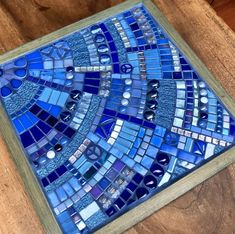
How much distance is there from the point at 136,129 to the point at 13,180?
0.24m

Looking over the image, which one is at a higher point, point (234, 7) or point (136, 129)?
point (234, 7)

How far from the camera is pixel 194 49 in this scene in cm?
91

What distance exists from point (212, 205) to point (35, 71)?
0.43 m

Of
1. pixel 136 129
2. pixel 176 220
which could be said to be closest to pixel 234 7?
pixel 136 129

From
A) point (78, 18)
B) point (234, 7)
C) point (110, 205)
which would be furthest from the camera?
point (234, 7)

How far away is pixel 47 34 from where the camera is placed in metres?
0.92

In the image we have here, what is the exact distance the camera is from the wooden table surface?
726 millimetres

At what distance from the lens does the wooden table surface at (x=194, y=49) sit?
2.38ft

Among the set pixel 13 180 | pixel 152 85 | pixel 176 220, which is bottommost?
pixel 176 220

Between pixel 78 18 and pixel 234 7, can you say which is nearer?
pixel 78 18

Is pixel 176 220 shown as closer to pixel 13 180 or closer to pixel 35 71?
pixel 13 180

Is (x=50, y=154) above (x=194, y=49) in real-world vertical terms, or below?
below

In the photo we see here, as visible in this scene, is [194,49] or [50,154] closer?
[50,154]

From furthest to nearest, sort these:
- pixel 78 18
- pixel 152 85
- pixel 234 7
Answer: pixel 234 7 → pixel 78 18 → pixel 152 85
